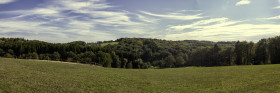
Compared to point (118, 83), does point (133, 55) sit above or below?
above

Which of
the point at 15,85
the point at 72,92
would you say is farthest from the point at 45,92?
the point at 15,85

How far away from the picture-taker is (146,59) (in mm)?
180625

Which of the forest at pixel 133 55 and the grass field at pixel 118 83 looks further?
the forest at pixel 133 55

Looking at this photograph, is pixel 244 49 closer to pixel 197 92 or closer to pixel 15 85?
pixel 197 92

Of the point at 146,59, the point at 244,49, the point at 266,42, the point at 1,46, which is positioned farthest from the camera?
the point at 146,59

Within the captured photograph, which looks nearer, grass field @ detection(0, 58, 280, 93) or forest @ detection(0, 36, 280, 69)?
grass field @ detection(0, 58, 280, 93)

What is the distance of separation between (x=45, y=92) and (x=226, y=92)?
764 inches

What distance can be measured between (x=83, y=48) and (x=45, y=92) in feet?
353

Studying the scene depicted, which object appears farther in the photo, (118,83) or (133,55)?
(133,55)

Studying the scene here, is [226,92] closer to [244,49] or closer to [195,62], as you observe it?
[244,49]

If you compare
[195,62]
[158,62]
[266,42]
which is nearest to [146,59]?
[158,62]

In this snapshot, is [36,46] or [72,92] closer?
[72,92]

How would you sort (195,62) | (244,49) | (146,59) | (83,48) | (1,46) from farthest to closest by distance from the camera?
(146,59) < (195,62) < (83,48) < (1,46) < (244,49)

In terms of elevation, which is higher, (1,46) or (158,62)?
(1,46)
